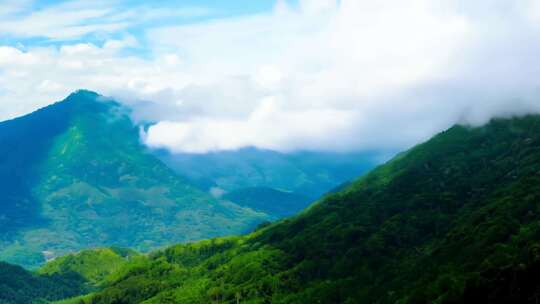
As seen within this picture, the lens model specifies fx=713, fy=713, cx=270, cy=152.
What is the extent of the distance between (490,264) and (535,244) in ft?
44.9

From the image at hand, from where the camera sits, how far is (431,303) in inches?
7751

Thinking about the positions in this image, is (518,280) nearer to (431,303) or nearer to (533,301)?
(533,301)

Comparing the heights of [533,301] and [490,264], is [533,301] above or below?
below

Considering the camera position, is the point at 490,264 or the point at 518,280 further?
the point at 490,264

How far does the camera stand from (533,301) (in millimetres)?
157000

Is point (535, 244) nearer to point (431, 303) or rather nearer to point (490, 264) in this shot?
point (490, 264)

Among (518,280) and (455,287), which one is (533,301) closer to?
(518,280)

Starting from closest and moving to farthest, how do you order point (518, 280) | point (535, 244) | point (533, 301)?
point (533, 301) < point (518, 280) < point (535, 244)

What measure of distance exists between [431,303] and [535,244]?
105ft

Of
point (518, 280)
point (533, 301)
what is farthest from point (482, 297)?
point (533, 301)

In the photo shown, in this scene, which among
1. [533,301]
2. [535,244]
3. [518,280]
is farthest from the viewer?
[535,244]

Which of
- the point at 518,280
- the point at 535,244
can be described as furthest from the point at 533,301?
the point at 535,244

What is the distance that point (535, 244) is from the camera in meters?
191

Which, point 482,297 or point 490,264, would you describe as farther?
point 490,264
